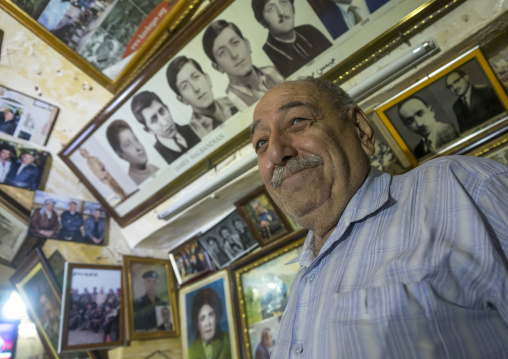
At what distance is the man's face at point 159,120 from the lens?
2.90 m

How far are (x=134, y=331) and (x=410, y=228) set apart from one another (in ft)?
8.91

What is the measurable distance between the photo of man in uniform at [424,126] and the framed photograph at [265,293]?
3.07ft

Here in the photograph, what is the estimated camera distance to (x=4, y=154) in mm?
2945

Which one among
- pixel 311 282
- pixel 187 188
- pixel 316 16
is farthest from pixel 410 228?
pixel 187 188

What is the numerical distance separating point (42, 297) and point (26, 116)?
148 centimetres

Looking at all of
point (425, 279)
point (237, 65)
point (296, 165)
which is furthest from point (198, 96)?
point (425, 279)

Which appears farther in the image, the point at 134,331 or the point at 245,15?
the point at 134,331

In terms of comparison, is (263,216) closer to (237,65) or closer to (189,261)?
(189,261)

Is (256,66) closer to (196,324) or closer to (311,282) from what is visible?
(311,282)

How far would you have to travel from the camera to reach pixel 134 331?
2.99 m

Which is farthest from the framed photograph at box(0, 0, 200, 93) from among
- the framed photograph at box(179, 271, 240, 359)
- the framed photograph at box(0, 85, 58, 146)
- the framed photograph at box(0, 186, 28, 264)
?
the framed photograph at box(179, 271, 240, 359)

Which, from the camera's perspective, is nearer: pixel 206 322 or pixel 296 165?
pixel 296 165

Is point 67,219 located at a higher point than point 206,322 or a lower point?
higher

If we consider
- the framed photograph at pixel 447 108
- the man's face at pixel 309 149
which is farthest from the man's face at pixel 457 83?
the man's face at pixel 309 149
